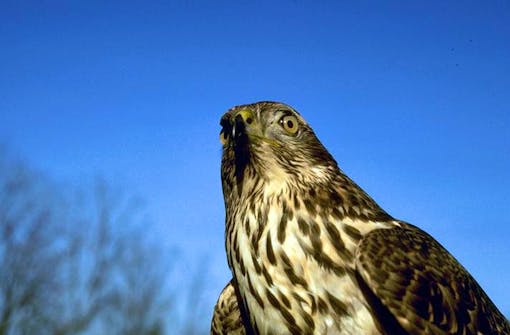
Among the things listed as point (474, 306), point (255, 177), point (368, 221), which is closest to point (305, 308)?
point (368, 221)

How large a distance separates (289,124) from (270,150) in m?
0.31

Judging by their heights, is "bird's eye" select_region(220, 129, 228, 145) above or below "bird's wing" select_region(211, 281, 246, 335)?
above

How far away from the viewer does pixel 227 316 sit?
4168mm

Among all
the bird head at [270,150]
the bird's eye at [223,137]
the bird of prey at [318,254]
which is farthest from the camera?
the bird's eye at [223,137]

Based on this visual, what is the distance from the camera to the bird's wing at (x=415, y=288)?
3.25 m

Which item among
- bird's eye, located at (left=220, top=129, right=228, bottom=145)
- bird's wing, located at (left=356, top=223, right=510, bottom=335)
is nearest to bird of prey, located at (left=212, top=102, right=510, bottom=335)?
bird's wing, located at (left=356, top=223, right=510, bottom=335)

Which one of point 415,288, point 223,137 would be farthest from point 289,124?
point 415,288

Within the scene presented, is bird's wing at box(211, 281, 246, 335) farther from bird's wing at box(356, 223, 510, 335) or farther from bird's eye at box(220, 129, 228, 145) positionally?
bird's wing at box(356, 223, 510, 335)

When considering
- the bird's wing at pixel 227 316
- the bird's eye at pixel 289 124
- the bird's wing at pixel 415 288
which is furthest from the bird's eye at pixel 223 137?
the bird's wing at pixel 415 288

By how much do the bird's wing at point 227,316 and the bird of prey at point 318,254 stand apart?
21 millimetres

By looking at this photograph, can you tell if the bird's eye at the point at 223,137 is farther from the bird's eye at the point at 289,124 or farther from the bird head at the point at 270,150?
the bird's eye at the point at 289,124

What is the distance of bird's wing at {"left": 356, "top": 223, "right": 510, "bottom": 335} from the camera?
3.25 m

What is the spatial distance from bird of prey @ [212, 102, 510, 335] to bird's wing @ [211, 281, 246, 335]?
0.02 m

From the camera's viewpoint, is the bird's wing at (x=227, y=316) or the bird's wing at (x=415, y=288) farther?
the bird's wing at (x=227, y=316)
